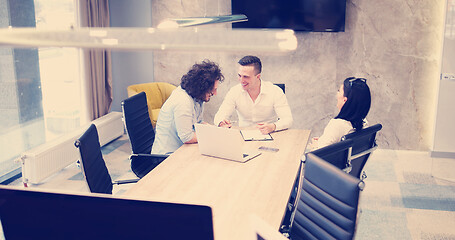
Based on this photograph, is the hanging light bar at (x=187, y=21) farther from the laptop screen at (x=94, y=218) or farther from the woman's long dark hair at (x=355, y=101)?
the laptop screen at (x=94, y=218)

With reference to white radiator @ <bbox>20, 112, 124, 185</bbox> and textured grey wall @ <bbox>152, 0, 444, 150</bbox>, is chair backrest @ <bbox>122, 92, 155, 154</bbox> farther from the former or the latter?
textured grey wall @ <bbox>152, 0, 444, 150</bbox>

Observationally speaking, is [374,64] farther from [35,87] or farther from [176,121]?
[35,87]

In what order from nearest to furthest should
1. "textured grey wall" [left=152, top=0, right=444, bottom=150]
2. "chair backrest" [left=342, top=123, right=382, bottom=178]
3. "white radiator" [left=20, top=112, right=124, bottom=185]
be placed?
"chair backrest" [left=342, top=123, right=382, bottom=178], "white radiator" [left=20, top=112, right=124, bottom=185], "textured grey wall" [left=152, top=0, right=444, bottom=150]

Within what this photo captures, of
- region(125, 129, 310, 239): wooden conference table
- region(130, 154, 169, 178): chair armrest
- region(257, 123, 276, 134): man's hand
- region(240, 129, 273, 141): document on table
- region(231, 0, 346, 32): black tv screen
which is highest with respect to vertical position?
region(231, 0, 346, 32): black tv screen

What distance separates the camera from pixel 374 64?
588 centimetres

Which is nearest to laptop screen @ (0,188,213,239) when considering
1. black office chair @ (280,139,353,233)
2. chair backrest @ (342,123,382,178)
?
black office chair @ (280,139,353,233)

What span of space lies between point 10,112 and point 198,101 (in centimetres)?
234

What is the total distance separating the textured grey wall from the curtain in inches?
28.8

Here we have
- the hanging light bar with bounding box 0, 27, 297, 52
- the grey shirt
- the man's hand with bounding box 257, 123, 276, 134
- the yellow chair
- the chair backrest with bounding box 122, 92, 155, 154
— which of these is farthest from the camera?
Result: the yellow chair

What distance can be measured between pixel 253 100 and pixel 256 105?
7cm

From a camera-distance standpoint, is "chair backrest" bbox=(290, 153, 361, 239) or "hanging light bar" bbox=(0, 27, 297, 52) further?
"chair backrest" bbox=(290, 153, 361, 239)

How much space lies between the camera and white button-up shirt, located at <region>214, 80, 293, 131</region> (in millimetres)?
4379

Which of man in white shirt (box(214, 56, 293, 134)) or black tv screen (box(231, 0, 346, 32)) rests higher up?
black tv screen (box(231, 0, 346, 32))

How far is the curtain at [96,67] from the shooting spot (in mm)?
5680
